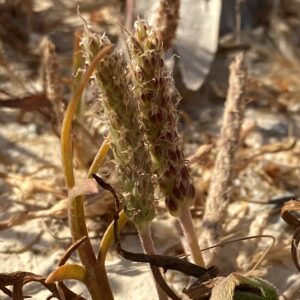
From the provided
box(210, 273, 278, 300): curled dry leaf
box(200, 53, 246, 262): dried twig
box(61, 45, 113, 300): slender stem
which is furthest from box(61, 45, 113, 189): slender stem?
box(200, 53, 246, 262): dried twig

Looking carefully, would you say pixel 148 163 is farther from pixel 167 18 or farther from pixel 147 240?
pixel 167 18

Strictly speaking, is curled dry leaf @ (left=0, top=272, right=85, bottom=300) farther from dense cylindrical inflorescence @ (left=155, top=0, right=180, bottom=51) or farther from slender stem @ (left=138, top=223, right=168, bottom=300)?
dense cylindrical inflorescence @ (left=155, top=0, right=180, bottom=51)

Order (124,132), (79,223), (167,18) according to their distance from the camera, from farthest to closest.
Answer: (167,18)
(79,223)
(124,132)

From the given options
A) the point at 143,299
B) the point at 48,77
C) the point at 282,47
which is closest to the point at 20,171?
the point at 48,77

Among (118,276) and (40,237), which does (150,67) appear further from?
(40,237)

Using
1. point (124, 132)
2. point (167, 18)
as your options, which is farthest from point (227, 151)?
point (124, 132)

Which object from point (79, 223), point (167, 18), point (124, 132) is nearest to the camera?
point (124, 132)
